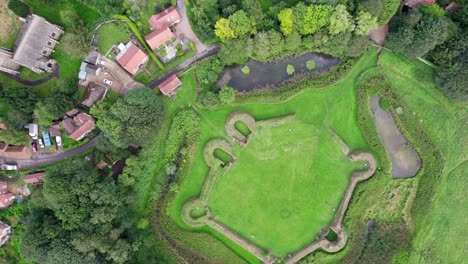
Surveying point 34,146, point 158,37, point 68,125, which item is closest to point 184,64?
point 158,37

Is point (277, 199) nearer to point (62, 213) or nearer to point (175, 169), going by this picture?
point (175, 169)

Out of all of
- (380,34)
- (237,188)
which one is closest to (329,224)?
(237,188)

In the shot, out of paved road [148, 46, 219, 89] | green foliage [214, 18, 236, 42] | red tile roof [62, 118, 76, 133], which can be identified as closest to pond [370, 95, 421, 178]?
green foliage [214, 18, 236, 42]

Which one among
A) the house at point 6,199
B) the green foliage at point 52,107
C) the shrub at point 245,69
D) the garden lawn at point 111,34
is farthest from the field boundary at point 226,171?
the house at point 6,199

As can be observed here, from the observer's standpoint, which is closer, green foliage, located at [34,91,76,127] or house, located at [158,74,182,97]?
green foliage, located at [34,91,76,127]

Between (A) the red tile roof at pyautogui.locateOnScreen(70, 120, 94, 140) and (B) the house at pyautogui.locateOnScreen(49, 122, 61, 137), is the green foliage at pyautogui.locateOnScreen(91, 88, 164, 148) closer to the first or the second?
(A) the red tile roof at pyautogui.locateOnScreen(70, 120, 94, 140)

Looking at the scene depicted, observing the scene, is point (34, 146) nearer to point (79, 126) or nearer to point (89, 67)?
point (79, 126)
